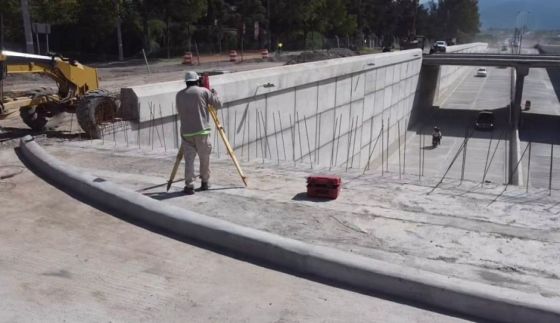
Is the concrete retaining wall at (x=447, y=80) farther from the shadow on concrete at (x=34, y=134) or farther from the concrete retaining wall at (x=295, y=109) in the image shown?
the shadow on concrete at (x=34, y=134)

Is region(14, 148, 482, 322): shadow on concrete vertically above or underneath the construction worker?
underneath

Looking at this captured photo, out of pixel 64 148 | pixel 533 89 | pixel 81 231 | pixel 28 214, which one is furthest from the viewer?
pixel 533 89

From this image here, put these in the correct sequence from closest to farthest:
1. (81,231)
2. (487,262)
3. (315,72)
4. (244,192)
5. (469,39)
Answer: (487,262)
(81,231)
(244,192)
(315,72)
(469,39)

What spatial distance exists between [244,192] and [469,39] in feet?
574

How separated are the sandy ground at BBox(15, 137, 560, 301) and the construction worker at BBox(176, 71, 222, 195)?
52 centimetres

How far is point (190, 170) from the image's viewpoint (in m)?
7.32

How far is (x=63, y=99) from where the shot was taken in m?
12.3

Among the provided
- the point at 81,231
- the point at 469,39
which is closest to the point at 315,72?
the point at 81,231

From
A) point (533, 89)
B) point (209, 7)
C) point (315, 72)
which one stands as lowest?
point (533, 89)

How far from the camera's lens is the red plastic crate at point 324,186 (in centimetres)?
725

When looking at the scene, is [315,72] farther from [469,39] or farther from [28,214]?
[469,39]

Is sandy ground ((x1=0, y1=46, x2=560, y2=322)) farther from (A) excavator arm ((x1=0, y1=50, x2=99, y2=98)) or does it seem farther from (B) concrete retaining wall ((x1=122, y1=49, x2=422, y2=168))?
(A) excavator arm ((x1=0, y1=50, x2=99, y2=98))

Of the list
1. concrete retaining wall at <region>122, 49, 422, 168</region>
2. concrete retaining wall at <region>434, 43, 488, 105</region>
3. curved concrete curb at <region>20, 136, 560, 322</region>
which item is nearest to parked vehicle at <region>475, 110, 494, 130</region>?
concrete retaining wall at <region>122, 49, 422, 168</region>

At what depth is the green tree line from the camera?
39625 mm
